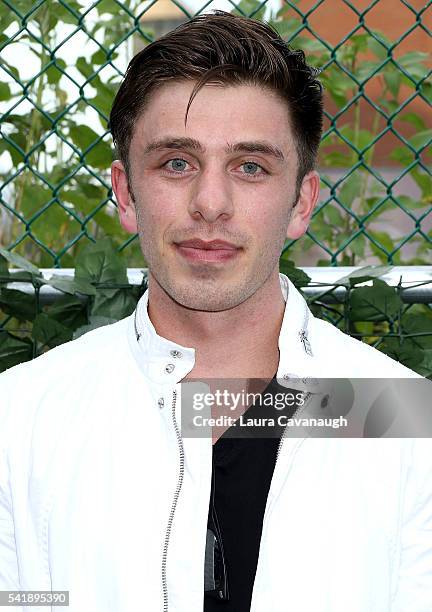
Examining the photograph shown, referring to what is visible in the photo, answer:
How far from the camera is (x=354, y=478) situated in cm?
145

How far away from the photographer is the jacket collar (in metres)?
1.52

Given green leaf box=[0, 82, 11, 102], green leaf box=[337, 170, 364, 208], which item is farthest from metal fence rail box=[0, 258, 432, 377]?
green leaf box=[0, 82, 11, 102]

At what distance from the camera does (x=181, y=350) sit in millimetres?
1525

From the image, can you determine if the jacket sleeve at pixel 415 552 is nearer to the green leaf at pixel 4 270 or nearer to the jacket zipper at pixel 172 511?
the jacket zipper at pixel 172 511

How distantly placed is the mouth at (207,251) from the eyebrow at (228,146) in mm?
152

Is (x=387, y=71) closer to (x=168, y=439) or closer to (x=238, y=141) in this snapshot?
(x=238, y=141)

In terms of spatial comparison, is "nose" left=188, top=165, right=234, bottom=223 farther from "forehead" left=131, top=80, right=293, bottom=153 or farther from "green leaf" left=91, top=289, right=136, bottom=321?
"green leaf" left=91, top=289, right=136, bottom=321

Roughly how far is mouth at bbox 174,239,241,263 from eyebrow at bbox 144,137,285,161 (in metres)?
0.15

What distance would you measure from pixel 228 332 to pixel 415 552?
0.48 metres

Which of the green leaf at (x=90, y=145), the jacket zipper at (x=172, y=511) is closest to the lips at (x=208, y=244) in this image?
the jacket zipper at (x=172, y=511)

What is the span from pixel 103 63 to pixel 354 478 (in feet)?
3.98

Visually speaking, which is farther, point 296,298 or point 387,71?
point 387,71

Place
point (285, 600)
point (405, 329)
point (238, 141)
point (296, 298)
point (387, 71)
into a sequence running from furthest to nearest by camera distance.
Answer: point (387, 71)
point (405, 329)
point (296, 298)
point (238, 141)
point (285, 600)

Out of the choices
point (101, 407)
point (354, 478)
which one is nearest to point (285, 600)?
point (354, 478)
